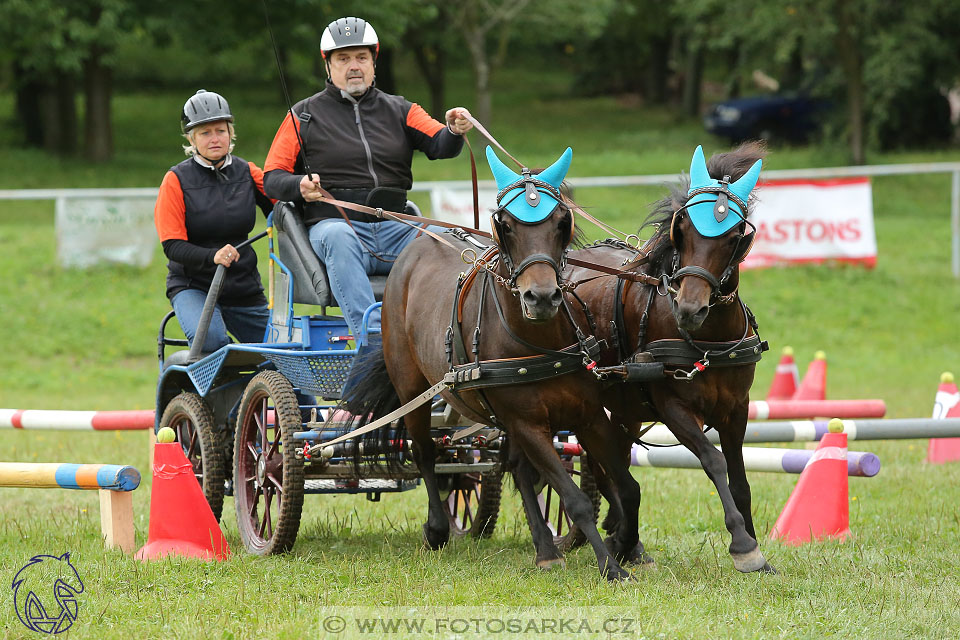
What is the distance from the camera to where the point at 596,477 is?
656cm

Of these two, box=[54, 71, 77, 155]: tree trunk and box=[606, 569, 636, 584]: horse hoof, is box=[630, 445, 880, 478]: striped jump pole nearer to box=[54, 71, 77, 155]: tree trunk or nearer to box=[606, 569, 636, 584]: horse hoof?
box=[606, 569, 636, 584]: horse hoof

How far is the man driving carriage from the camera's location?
702 cm

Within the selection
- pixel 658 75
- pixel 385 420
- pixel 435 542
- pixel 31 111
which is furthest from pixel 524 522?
pixel 658 75

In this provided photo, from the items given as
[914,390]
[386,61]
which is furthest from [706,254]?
[386,61]

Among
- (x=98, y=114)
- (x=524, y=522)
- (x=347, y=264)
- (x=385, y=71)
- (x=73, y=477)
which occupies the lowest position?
(x=524, y=522)

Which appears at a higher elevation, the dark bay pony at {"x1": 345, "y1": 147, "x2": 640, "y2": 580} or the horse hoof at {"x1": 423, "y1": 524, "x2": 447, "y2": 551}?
the dark bay pony at {"x1": 345, "y1": 147, "x2": 640, "y2": 580}

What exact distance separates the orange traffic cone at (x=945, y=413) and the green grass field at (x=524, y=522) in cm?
20

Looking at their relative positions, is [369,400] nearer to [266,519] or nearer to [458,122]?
[266,519]

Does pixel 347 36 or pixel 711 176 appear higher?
pixel 347 36

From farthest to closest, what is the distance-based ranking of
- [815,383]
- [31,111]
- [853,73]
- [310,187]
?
[31,111] → [853,73] → [815,383] → [310,187]

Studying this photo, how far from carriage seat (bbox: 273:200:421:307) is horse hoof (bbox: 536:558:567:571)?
1981 mm

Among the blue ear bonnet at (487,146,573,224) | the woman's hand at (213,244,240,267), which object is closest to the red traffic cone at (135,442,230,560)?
the woman's hand at (213,244,240,267)

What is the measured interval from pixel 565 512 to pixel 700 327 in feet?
4.66

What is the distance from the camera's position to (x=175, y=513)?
6.26 meters
